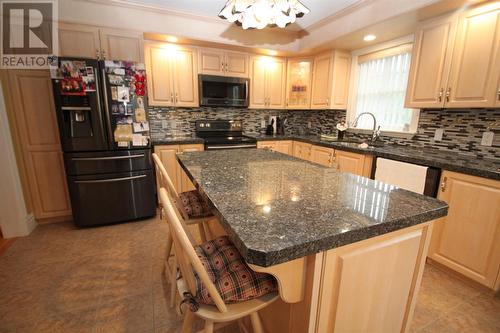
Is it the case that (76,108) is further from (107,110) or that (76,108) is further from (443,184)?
(443,184)

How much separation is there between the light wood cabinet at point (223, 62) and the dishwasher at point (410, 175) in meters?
2.30

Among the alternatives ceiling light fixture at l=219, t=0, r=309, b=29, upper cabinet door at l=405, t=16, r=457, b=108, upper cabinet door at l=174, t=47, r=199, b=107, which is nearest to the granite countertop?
upper cabinet door at l=405, t=16, r=457, b=108

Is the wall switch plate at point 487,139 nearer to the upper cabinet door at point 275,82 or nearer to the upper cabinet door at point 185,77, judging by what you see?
the upper cabinet door at point 275,82

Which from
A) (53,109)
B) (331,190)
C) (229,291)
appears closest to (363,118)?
(331,190)

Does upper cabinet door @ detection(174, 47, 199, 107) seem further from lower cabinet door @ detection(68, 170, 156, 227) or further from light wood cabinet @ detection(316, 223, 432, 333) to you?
light wood cabinet @ detection(316, 223, 432, 333)

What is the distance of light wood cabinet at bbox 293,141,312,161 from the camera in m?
3.32

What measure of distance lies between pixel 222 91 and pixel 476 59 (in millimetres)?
2691

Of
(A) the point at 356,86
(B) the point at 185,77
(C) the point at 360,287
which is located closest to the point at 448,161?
(C) the point at 360,287

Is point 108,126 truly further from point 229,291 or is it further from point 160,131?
point 229,291

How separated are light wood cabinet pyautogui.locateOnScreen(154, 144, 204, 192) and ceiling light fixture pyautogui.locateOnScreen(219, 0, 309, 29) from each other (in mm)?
1710

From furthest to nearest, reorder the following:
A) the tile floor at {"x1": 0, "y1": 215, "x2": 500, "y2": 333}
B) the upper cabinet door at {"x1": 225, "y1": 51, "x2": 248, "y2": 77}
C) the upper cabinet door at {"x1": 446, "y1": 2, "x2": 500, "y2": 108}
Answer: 1. the upper cabinet door at {"x1": 225, "y1": 51, "x2": 248, "y2": 77}
2. the upper cabinet door at {"x1": 446, "y1": 2, "x2": 500, "y2": 108}
3. the tile floor at {"x1": 0, "y1": 215, "x2": 500, "y2": 333}

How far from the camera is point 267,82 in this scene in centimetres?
367

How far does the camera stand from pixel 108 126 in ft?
7.98

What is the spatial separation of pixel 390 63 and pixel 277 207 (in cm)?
297
